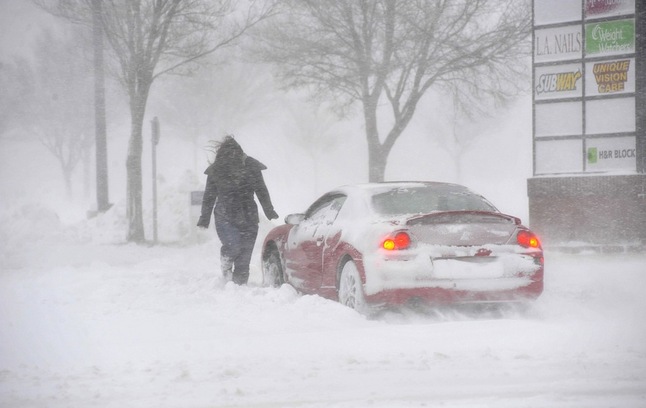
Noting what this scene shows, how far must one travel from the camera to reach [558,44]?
13.0 m

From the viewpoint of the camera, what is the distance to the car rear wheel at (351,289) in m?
6.32

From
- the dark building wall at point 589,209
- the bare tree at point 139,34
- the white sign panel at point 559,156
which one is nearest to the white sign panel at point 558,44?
the white sign panel at point 559,156

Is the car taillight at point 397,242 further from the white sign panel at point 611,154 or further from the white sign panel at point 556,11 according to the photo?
the white sign panel at point 556,11

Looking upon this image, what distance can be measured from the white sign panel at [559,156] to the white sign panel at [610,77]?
3.06 ft

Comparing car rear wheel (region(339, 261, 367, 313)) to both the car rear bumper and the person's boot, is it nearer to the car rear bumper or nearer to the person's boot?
the car rear bumper

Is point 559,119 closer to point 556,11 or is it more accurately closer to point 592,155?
point 592,155

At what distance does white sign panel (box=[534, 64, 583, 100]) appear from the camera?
12906mm

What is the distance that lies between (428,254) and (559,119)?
7888mm

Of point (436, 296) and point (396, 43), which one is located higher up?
point (396, 43)

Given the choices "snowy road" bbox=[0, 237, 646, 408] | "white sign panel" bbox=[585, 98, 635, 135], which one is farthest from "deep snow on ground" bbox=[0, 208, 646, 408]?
"white sign panel" bbox=[585, 98, 635, 135]

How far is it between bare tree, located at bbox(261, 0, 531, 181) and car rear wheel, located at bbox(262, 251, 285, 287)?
8.57m

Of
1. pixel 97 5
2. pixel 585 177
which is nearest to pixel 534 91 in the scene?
pixel 585 177

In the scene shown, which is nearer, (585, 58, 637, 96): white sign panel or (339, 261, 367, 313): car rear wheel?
(339, 261, 367, 313): car rear wheel

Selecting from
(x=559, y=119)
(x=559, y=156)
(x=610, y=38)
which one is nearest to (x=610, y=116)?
(x=559, y=119)
